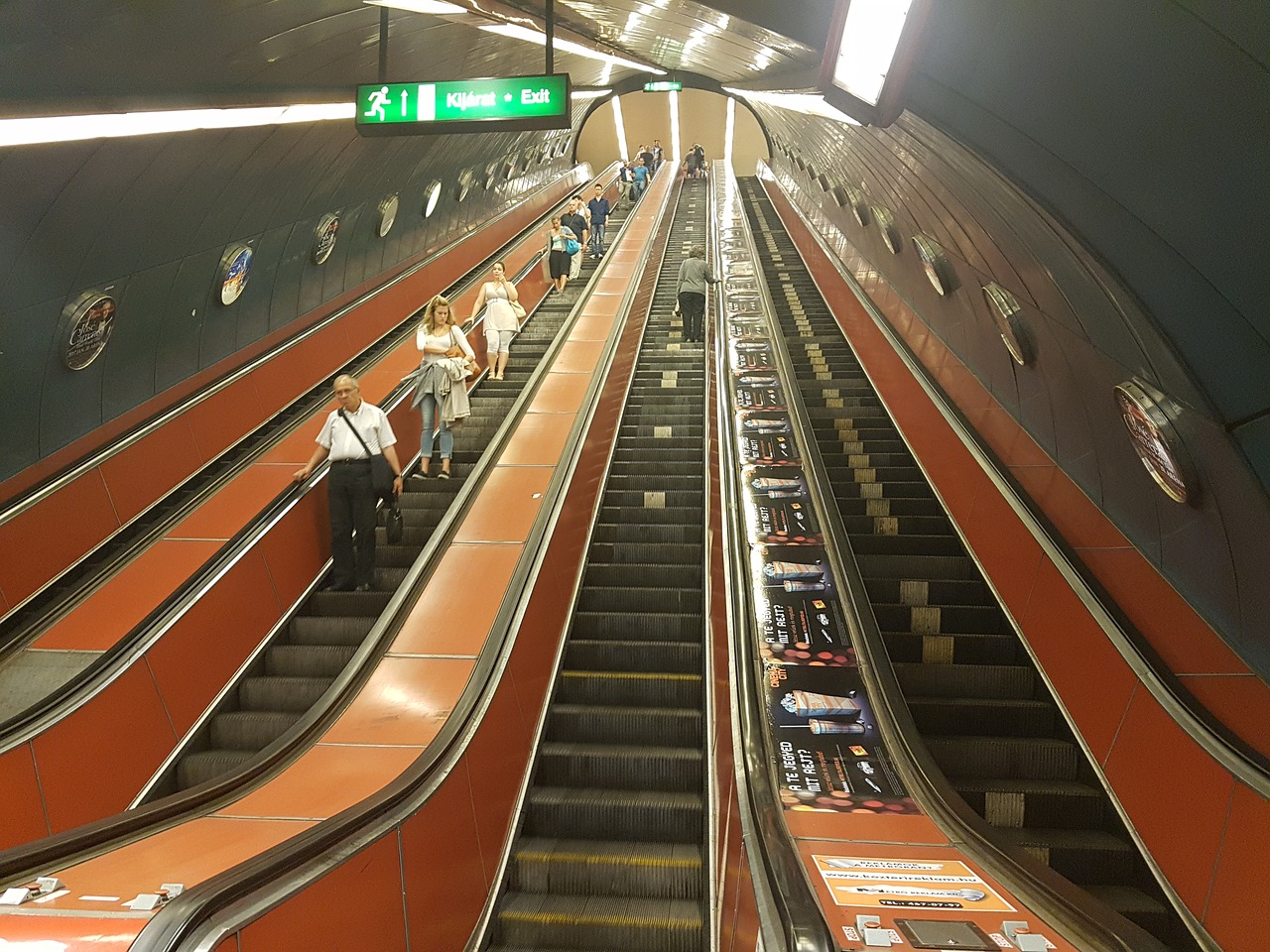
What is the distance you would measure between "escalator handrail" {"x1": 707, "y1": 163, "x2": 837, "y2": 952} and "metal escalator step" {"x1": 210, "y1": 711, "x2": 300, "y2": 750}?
240 cm

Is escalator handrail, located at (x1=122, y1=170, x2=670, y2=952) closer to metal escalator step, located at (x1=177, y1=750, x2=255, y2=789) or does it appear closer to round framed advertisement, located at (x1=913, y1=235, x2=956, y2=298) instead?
metal escalator step, located at (x1=177, y1=750, x2=255, y2=789)

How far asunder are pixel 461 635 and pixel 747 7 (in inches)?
171

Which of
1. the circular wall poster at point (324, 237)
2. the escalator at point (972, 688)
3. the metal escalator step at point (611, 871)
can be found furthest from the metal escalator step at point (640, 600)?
the circular wall poster at point (324, 237)

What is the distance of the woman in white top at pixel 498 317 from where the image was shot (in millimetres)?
9805

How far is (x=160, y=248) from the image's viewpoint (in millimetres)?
7727

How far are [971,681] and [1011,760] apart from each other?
0.71 meters

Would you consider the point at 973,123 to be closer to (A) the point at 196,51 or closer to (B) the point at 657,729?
(B) the point at 657,729

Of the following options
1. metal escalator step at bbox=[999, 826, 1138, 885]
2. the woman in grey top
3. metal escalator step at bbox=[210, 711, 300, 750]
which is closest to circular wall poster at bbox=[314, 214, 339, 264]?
the woman in grey top

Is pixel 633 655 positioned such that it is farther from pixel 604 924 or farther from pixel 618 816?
pixel 604 924

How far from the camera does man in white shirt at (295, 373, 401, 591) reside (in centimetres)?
588

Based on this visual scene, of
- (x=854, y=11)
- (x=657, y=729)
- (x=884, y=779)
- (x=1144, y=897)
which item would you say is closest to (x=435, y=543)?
(x=657, y=729)

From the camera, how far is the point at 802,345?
12.6 metres

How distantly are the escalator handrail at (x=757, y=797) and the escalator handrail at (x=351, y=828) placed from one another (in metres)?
1.14

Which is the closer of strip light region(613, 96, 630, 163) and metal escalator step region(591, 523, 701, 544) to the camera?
metal escalator step region(591, 523, 701, 544)
